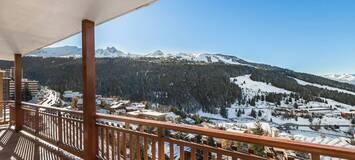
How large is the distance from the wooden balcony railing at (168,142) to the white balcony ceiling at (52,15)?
117 centimetres

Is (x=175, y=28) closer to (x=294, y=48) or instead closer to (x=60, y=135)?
(x=294, y=48)

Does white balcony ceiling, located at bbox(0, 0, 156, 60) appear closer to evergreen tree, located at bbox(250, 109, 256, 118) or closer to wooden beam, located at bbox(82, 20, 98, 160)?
wooden beam, located at bbox(82, 20, 98, 160)

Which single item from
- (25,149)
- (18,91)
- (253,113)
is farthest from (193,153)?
(253,113)

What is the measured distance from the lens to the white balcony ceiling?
282 cm

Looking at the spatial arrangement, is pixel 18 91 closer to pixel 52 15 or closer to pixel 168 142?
pixel 52 15

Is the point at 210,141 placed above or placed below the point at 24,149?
above

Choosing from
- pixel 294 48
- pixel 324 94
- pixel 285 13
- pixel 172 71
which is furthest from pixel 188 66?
pixel 294 48

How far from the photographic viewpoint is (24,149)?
513 centimetres

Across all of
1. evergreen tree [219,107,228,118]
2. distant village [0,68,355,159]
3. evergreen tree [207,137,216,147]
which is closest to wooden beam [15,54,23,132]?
distant village [0,68,355,159]

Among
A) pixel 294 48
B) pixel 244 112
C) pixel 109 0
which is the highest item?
pixel 294 48

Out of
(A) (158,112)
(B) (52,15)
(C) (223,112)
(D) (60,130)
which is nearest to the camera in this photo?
(B) (52,15)

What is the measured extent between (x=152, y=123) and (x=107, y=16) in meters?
1.56

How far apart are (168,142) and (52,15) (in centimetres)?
213

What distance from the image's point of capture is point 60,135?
4828 mm
